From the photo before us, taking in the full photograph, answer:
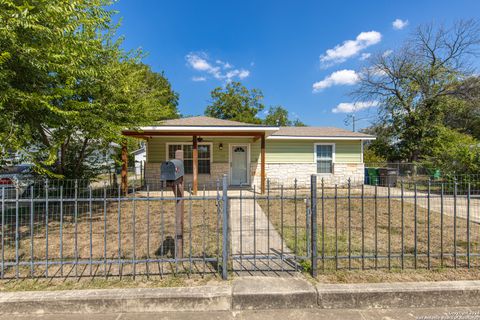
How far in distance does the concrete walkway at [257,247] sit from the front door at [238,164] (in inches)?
217

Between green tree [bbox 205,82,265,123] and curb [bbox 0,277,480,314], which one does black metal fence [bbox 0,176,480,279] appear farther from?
green tree [bbox 205,82,265,123]

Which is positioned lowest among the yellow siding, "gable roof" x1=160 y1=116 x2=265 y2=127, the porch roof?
the yellow siding

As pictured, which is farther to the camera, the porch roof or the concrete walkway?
the porch roof

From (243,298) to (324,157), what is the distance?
427 inches

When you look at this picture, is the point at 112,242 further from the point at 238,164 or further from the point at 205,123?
the point at 238,164

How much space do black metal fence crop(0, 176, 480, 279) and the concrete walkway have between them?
0.02 m

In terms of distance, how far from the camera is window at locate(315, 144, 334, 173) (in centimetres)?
1242

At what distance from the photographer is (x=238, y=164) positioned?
39.9 feet

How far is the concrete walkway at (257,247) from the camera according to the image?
3.28 metres

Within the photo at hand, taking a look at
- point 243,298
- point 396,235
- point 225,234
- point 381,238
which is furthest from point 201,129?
point 243,298

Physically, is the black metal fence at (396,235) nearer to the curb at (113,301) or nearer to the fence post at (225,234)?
the fence post at (225,234)

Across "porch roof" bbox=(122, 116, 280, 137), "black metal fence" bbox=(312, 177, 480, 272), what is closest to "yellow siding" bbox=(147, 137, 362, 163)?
"porch roof" bbox=(122, 116, 280, 137)

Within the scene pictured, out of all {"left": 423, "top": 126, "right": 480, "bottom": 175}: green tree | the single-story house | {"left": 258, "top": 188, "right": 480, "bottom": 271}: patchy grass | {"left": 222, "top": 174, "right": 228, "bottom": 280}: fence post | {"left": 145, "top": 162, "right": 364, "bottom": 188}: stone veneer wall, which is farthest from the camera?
{"left": 145, "top": 162, "right": 364, "bottom": 188}: stone veneer wall

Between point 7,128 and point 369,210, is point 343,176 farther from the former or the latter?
point 7,128
